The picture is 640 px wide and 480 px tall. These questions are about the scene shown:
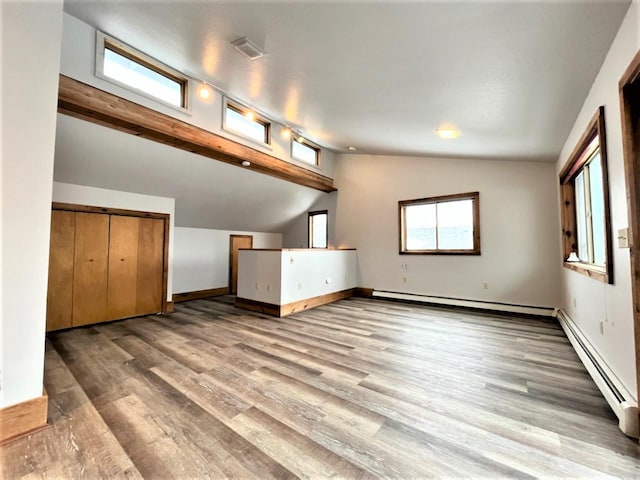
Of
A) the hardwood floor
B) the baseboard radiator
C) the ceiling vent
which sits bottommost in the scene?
the hardwood floor

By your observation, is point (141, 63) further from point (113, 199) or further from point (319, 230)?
point (319, 230)

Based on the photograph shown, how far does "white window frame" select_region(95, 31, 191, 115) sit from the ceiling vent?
132 centimetres

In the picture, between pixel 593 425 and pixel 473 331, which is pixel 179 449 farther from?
pixel 473 331

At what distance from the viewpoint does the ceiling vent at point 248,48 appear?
94.6 inches

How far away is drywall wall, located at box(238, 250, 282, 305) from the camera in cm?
459

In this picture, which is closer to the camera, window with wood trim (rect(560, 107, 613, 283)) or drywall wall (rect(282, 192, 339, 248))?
window with wood trim (rect(560, 107, 613, 283))

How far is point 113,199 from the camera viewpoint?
4.18m

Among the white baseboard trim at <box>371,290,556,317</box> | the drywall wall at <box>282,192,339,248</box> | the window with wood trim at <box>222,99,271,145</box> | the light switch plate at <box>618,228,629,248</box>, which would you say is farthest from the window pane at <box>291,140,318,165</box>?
the light switch plate at <box>618,228,629,248</box>

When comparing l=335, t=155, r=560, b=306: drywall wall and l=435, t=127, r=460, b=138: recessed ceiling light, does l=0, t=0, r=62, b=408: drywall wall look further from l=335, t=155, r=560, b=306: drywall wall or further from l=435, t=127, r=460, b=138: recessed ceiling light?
l=335, t=155, r=560, b=306: drywall wall

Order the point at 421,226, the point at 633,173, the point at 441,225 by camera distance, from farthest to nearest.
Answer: the point at 421,226
the point at 441,225
the point at 633,173

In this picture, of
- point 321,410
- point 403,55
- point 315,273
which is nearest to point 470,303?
point 315,273

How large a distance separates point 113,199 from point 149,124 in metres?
1.70

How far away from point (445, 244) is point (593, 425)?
3883 mm

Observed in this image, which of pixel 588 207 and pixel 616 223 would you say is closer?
pixel 616 223
